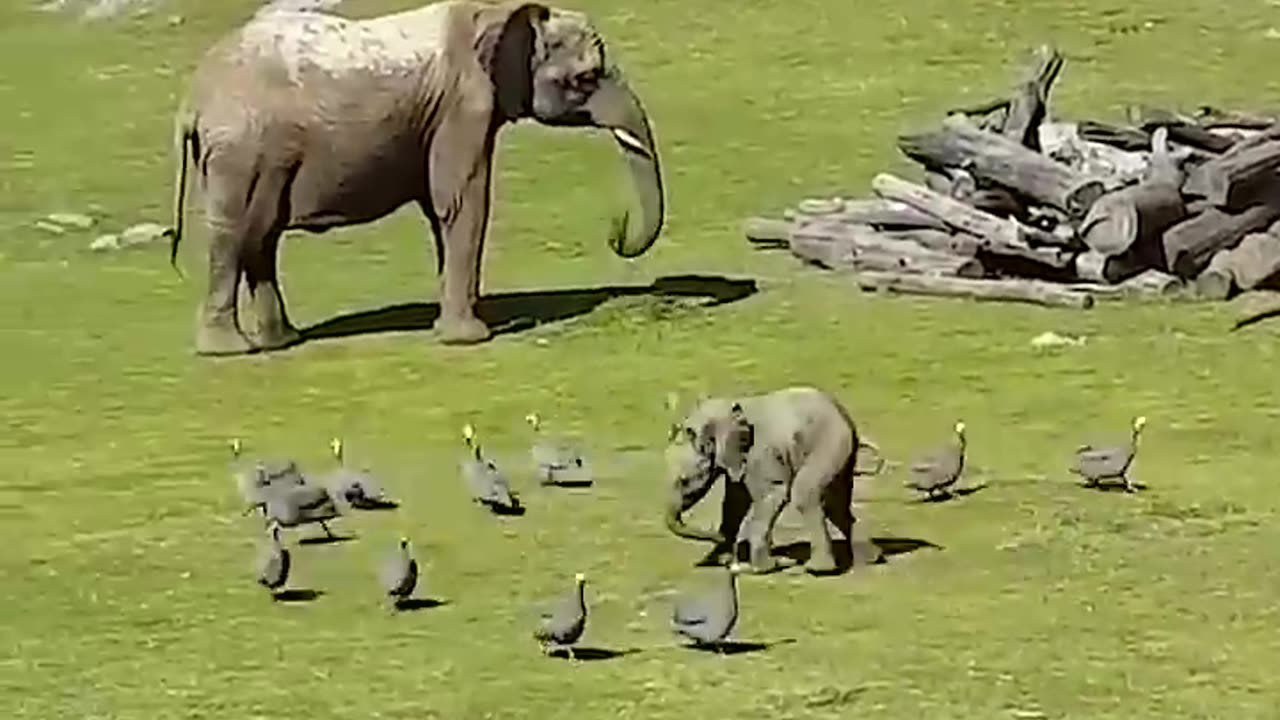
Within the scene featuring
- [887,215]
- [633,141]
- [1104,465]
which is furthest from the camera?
[887,215]

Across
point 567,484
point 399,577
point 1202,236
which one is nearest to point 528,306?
point 1202,236

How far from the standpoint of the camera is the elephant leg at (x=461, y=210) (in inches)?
687

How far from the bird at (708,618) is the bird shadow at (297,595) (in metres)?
1.49

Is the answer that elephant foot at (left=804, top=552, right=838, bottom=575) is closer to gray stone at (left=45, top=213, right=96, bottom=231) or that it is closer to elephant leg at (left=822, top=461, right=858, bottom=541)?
elephant leg at (left=822, top=461, right=858, bottom=541)

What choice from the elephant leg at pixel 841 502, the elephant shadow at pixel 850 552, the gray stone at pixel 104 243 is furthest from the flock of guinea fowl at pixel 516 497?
the gray stone at pixel 104 243

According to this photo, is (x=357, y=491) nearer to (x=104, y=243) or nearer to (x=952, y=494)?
(x=952, y=494)

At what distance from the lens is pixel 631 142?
17891 millimetres

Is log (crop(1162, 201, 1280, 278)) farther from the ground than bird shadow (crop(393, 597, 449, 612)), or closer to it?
closer to it

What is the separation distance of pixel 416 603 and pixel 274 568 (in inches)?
23.6

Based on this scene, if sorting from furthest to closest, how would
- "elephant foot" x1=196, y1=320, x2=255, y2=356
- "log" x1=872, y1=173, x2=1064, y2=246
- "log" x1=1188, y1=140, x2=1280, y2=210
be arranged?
"log" x1=872, y1=173, x2=1064, y2=246, "log" x1=1188, y1=140, x2=1280, y2=210, "elephant foot" x1=196, y1=320, x2=255, y2=356

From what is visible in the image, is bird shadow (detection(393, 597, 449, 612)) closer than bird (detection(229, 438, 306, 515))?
Yes

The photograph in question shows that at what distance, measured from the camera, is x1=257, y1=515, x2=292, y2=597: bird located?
38.6 ft

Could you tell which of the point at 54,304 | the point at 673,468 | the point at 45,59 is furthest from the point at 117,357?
the point at 45,59

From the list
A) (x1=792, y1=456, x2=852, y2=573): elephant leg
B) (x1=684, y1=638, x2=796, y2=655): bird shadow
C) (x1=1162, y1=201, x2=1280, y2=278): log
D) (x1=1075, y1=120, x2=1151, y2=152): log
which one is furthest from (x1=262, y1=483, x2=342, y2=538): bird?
(x1=1075, y1=120, x2=1151, y2=152): log
